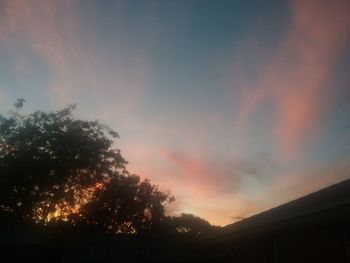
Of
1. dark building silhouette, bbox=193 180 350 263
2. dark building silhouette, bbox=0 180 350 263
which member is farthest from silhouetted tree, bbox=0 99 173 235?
dark building silhouette, bbox=193 180 350 263

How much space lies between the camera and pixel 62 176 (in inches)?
1371

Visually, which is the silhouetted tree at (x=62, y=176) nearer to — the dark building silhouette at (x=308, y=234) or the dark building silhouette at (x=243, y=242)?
the dark building silhouette at (x=243, y=242)

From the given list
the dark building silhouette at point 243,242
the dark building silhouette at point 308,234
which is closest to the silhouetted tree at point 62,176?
the dark building silhouette at point 243,242

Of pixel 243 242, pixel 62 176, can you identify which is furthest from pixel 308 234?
pixel 62 176

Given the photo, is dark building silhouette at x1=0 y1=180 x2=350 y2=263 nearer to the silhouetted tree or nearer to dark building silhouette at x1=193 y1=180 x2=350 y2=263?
dark building silhouette at x1=193 y1=180 x2=350 y2=263

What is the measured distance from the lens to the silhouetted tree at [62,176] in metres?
32.9

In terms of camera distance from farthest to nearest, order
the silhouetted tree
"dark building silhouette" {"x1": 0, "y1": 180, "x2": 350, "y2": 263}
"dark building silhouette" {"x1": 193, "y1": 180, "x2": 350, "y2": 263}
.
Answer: the silhouetted tree
"dark building silhouette" {"x1": 0, "y1": 180, "x2": 350, "y2": 263}
"dark building silhouette" {"x1": 193, "y1": 180, "x2": 350, "y2": 263}

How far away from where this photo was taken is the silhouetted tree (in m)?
32.9

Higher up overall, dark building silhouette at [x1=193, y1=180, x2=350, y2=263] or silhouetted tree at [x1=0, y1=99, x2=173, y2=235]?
silhouetted tree at [x1=0, y1=99, x2=173, y2=235]

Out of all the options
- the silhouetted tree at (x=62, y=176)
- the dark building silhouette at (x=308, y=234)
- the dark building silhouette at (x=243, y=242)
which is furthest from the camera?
the silhouetted tree at (x=62, y=176)

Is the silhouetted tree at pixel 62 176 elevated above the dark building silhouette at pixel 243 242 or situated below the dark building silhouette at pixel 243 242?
above

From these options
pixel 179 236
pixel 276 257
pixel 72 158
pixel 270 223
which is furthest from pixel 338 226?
pixel 72 158

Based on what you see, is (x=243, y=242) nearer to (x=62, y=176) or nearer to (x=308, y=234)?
(x=308, y=234)

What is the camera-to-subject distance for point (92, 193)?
38188 mm
